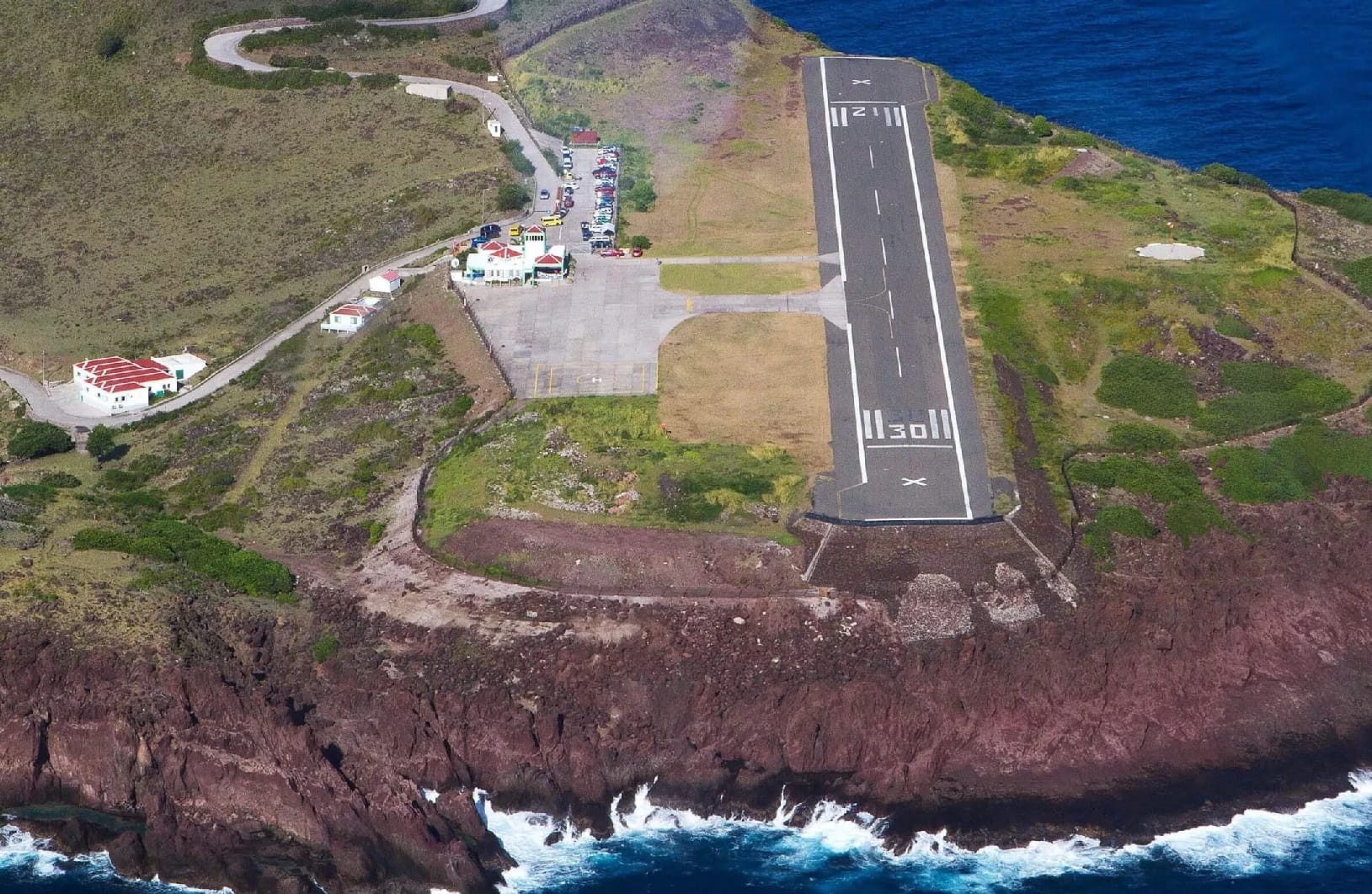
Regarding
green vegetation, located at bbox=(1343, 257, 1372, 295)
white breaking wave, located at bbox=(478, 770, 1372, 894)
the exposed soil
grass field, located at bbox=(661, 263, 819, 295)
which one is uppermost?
green vegetation, located at bbox=(1343, 257, 1372, 295)

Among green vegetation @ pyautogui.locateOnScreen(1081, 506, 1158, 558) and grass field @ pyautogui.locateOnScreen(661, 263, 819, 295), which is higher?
grass field @ pyautogui.locateOnScreen(661, 263, 819, 295)

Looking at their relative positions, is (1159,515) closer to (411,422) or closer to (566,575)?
(566,575)

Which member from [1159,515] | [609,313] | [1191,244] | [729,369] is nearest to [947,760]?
[1159,515]

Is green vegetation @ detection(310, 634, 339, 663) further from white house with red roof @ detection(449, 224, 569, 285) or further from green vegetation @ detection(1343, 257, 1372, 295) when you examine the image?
green vegetation @ detection(1343, 257, 1372, 295)

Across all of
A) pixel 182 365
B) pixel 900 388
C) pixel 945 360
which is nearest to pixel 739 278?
pixel 945 360

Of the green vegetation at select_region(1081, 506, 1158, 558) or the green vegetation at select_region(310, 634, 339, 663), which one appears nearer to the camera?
the green vegetation at select_region(310, 634, 339, 663)

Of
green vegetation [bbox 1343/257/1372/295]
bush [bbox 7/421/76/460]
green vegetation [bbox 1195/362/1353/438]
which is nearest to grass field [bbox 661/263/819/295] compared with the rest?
green vegetation [bbox 1195/362/1353/438]

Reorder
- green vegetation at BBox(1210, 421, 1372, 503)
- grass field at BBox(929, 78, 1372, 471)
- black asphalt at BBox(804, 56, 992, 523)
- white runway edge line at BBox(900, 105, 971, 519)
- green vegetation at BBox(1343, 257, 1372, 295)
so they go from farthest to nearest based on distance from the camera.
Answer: green vegetation at BBox(1343, 257, 1372, 295)
grass field at BBox(929, 78, 1372, 471)
green vegetation at BBox(1210, 421, 1372, 503)
white runway edge line at BBox(900, 105, 971, 519)
black asphalt at BBox(804, 56, 992, 523)
